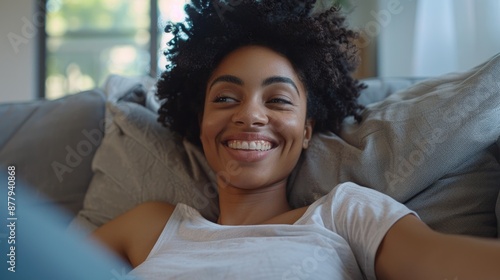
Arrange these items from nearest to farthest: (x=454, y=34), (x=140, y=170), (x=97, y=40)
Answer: (x=140, y=170)
(x=454, y=34)
(x=97, y=40)

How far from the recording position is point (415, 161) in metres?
0.99

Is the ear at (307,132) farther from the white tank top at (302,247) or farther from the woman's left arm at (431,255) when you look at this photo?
the woman's left arm at (431,255)

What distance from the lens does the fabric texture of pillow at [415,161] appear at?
97 centimetres

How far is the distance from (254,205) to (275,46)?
13.0 inches

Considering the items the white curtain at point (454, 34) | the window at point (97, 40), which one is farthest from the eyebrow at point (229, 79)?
the window at point (97, 40)

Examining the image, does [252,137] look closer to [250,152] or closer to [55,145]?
[250,152]

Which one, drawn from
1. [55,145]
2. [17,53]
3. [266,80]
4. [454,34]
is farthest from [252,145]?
[17,53]

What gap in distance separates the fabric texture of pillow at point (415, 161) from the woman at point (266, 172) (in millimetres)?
55

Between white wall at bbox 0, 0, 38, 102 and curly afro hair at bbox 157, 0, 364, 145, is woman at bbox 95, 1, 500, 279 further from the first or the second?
white wall at bbox 0, 0, 38, 102

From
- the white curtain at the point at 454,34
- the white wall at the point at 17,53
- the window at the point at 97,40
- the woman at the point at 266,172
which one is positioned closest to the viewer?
the woman at the point at 266,172

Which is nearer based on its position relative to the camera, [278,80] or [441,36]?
[278,80]

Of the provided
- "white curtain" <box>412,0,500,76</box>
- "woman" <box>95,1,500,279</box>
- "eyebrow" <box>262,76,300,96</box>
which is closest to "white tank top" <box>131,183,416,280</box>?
"woman" <box>95,1,500,279</box>

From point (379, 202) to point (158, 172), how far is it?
21.3 inches

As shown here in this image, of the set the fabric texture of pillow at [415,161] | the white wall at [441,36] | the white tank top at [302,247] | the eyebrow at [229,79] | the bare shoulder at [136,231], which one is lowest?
the bare shoulder at [136,231]
